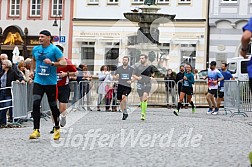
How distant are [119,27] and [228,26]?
8140 mm

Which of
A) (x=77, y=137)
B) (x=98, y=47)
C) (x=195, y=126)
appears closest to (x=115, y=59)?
(x=98, y=47)

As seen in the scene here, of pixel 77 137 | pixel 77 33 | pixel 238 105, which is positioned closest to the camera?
pixel 77 137

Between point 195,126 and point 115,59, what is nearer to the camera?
point 195,126

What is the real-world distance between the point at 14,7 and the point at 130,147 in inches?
1838

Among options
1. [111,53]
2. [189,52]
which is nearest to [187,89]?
[189,52]

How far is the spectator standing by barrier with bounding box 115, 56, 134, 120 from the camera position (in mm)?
18703

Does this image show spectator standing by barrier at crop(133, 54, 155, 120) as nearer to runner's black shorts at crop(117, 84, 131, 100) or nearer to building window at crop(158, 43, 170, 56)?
runner's black shorts at crop(117, 84, 131, 100)

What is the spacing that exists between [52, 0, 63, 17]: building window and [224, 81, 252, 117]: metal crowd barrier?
33.6m

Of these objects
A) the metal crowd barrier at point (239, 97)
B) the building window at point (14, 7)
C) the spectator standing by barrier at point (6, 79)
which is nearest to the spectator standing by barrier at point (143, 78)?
the spectator standing by barrier at point (6, 79)

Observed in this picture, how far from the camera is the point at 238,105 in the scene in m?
22.2

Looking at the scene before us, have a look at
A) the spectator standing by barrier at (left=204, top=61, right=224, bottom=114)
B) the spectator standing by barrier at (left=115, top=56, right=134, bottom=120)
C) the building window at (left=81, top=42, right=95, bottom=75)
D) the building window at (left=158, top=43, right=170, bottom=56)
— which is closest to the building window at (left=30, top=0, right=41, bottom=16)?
the building window at (left=81, top=42, right=95, bottom=75)

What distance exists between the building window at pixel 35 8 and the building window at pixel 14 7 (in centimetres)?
118

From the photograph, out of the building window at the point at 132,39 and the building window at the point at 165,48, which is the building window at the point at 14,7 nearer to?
the building window at the point at 132,39

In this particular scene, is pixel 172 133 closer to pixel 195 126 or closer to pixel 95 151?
pixel 195 126
